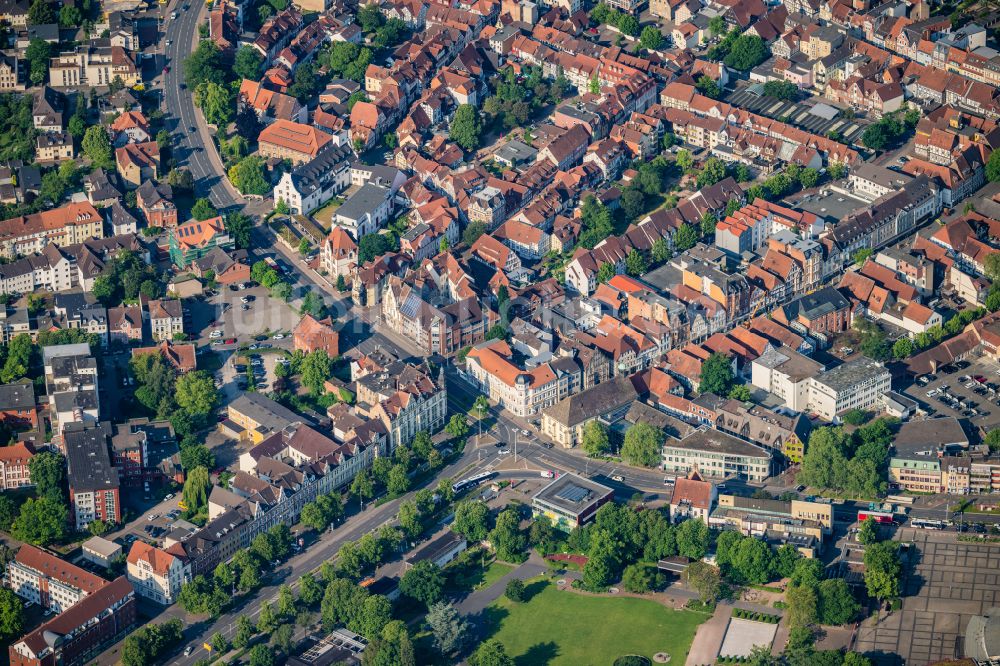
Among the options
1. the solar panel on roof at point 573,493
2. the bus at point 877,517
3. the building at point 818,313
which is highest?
the building at point 818,313

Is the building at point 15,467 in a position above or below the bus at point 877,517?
below

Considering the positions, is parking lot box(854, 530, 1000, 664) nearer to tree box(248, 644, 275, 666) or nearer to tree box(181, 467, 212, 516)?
tree box(248, 644, 275, 666)

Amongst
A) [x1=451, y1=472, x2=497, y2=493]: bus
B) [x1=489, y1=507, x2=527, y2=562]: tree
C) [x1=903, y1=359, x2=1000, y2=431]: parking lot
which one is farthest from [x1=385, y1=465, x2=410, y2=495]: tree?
[x1=903, y1=359, x2=1000, y2=431]: parking lot

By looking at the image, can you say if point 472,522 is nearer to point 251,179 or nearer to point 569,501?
point 569,501

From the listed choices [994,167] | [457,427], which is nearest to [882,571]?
[457,427]

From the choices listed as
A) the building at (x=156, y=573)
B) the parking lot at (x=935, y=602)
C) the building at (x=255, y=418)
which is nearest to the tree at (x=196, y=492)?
the building at (x=156, y=573)

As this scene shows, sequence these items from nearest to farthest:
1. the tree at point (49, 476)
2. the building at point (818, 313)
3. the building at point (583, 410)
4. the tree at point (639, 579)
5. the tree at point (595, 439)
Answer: the tree at point (639, 579), the tree at point (49, 476), the tree at point (595, 439), the building at point (583, 410), the building at point (818, 313)

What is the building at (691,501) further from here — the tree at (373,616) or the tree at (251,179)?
the tree at (251,179)
